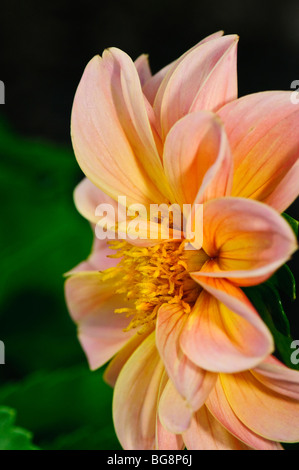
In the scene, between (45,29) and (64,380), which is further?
(45,29)

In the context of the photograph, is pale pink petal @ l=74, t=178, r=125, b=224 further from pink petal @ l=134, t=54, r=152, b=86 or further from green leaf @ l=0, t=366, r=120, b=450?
green leaf @ l=0, t=366, r=120, b=450

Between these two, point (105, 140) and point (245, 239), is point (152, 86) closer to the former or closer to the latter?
point (105, 140)

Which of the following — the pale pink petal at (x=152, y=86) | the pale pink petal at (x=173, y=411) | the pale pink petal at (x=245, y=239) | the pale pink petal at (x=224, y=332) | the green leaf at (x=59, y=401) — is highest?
the pale pink petal at (x=152, y=86)

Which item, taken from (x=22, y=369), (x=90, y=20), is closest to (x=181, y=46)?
(x=90, y=20)

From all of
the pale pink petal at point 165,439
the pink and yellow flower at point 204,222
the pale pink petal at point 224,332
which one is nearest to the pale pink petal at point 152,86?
the pink and yellow flower at point 204,222

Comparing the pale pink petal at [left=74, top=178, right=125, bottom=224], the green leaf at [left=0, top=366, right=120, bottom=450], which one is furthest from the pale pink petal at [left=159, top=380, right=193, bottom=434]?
the green leaf at [left=0, top=366, right=120, bottom=450]

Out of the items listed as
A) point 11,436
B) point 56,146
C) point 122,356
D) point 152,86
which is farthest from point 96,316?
point 56,146

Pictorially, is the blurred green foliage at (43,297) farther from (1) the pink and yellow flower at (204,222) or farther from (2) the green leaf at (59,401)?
(1) the pink and yellow flower at (204,222)

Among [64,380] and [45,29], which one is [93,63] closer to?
[64,380]
